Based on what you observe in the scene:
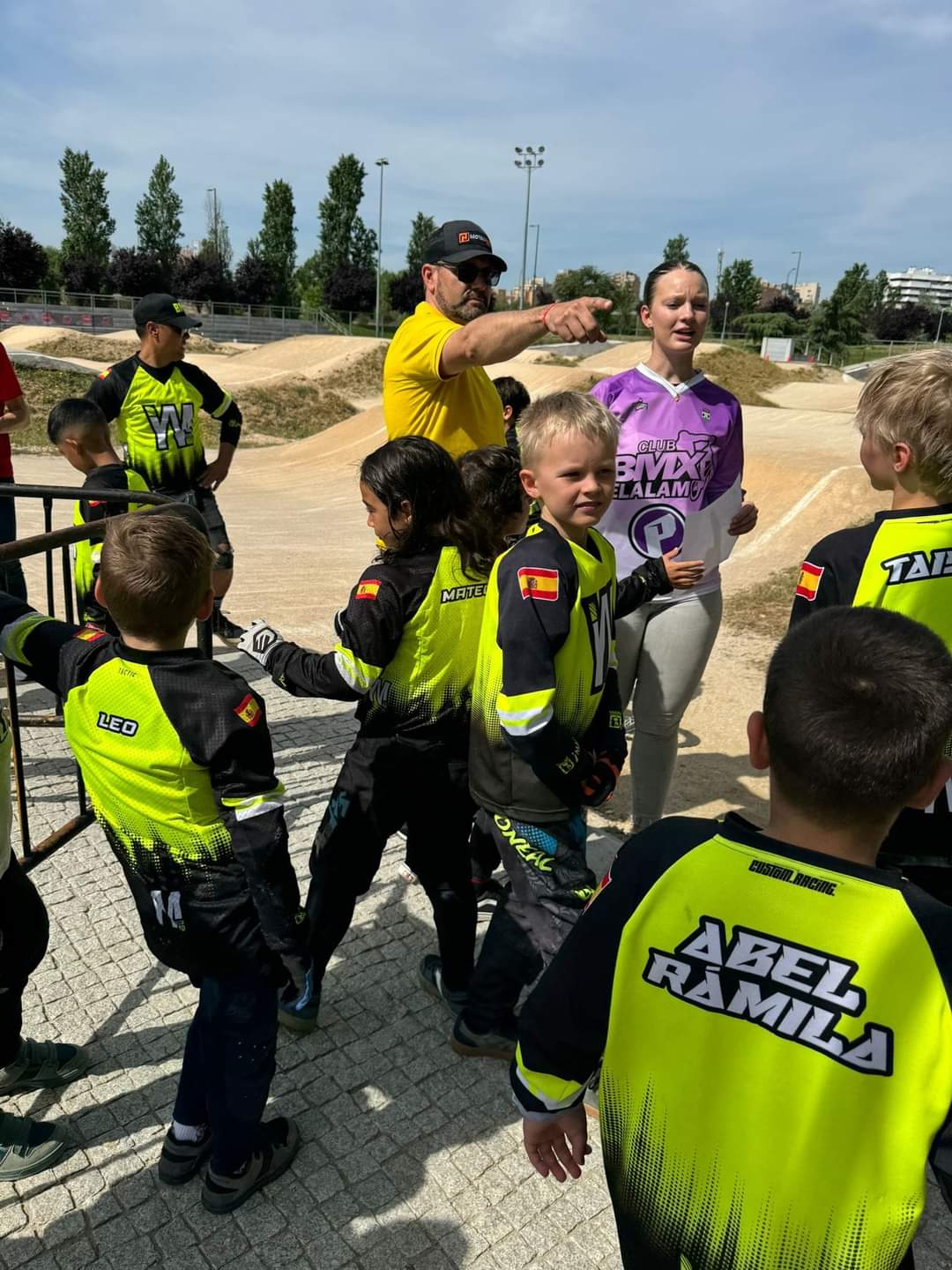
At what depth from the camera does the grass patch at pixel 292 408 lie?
26266 millimetres

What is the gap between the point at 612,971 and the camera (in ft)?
4.59

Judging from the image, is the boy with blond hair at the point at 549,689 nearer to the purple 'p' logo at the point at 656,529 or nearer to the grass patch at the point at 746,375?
the purple 'p' logo at the point at 656,529

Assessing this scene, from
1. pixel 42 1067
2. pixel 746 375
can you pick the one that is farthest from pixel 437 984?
pixel 746 375

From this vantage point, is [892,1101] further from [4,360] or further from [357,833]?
[4,360]

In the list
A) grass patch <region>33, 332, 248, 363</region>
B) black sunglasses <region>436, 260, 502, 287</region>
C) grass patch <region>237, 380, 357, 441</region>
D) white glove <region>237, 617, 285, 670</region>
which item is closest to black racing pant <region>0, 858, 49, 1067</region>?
white glove <region>237, 617, 285, 670</region>

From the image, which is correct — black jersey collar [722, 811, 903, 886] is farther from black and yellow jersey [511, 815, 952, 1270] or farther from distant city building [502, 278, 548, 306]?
distant city building [502, 278, 548, 306]

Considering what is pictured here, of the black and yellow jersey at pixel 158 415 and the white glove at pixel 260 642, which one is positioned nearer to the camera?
the white glove at pixel 260 642

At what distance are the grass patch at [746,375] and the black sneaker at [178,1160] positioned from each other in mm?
27832

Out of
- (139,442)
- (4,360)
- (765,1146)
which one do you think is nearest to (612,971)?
(765,1146)

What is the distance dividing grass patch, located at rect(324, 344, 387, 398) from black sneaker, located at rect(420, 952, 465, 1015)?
29.3 metres

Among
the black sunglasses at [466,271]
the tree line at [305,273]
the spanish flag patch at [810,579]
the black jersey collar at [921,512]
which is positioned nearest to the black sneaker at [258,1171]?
the spanish flag patch at [810,579]

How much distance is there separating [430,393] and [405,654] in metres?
1.07

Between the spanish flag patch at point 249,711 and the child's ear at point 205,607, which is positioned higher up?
the child's ear at point 205,607

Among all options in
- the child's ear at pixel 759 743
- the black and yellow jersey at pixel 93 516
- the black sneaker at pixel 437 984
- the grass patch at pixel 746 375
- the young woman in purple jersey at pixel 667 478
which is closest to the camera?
the child's ear at pixel 759 743
